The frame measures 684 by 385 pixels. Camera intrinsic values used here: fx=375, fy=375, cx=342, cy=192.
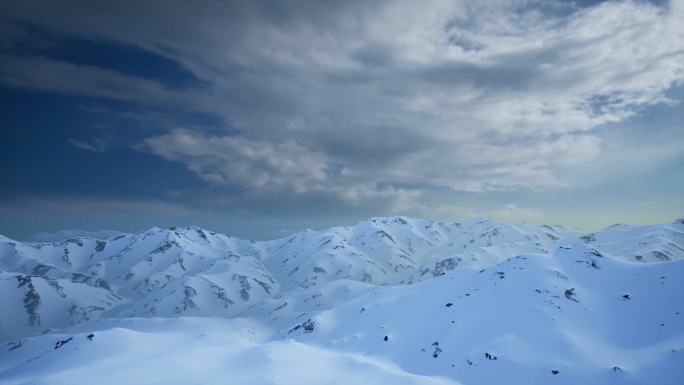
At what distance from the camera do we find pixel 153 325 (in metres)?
198

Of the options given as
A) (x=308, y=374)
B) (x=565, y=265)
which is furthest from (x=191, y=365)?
(x=565, y=265)

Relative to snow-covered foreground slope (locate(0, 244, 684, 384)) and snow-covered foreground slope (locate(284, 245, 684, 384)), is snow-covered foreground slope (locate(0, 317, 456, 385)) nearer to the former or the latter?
snow-covered foreground slope (locate(0, 244, 684, 384))

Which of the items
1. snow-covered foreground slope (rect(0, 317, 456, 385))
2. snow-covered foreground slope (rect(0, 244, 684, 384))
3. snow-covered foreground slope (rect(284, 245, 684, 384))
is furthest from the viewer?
snow-covered foreground slope (rect(284, 245, 684, 384))

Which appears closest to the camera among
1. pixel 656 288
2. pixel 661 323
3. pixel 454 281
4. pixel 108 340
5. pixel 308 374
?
pixel 308 374

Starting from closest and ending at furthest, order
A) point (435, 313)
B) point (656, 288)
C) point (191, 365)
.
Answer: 1. point (191, 365)
2. point (656, 288)
3. point (435, 313)

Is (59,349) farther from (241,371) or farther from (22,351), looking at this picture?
(22,351)

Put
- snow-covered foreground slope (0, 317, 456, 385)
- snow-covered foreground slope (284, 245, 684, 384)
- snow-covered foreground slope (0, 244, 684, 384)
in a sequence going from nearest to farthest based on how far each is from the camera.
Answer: snow-covered foreground slope (0, 317, 456, 385)
snow-covered foreground slope (0, 244, 684, 384)
snow-covered foreground slope (284, 245, 684, 384)

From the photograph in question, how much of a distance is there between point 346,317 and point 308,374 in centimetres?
4741

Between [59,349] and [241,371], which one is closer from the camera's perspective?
[241,371]

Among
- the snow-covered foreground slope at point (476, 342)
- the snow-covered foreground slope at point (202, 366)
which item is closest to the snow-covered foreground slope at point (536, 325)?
the snow-covered foreground slope at point (476, 342)

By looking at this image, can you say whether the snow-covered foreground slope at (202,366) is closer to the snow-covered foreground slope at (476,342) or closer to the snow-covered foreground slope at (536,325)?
the snow-covered foreground slope at (476,342)

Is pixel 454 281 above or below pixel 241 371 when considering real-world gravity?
above

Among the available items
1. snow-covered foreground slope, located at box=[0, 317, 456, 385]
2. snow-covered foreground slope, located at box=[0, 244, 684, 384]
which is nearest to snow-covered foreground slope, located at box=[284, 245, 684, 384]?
snow-covered foreground slope, located at box=[0, 244, 684, 384]

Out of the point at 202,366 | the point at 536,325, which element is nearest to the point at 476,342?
the point at 536,325
